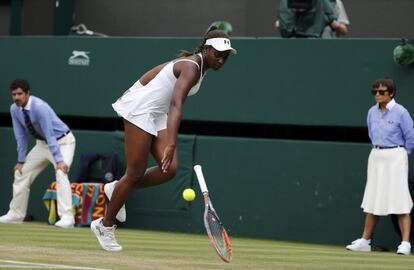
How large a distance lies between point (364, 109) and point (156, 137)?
5.01 meters

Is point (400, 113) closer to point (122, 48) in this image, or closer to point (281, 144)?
point (281, 144)

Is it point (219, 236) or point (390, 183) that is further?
point (390, 183)

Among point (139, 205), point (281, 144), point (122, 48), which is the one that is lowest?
point (139, 205)

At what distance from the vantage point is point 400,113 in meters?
12.4

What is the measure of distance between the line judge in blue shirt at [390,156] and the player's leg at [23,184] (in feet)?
15.0

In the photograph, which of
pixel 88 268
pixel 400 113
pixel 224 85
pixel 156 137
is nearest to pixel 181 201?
pixel 224 85

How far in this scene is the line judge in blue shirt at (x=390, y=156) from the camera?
12.4 meters

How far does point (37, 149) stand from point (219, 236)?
674cm

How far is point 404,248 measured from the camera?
39.9 ft

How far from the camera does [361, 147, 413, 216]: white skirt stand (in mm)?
12430

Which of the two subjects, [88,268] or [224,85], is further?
[224,85]

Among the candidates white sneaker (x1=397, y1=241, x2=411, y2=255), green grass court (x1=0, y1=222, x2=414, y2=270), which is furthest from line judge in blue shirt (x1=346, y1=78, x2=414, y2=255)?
green grass court (x1=0, y1=222, x2=414, y2=270)

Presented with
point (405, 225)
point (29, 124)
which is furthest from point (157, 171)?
point (29, 124)

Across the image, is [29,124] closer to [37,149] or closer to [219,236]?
[37,149]
